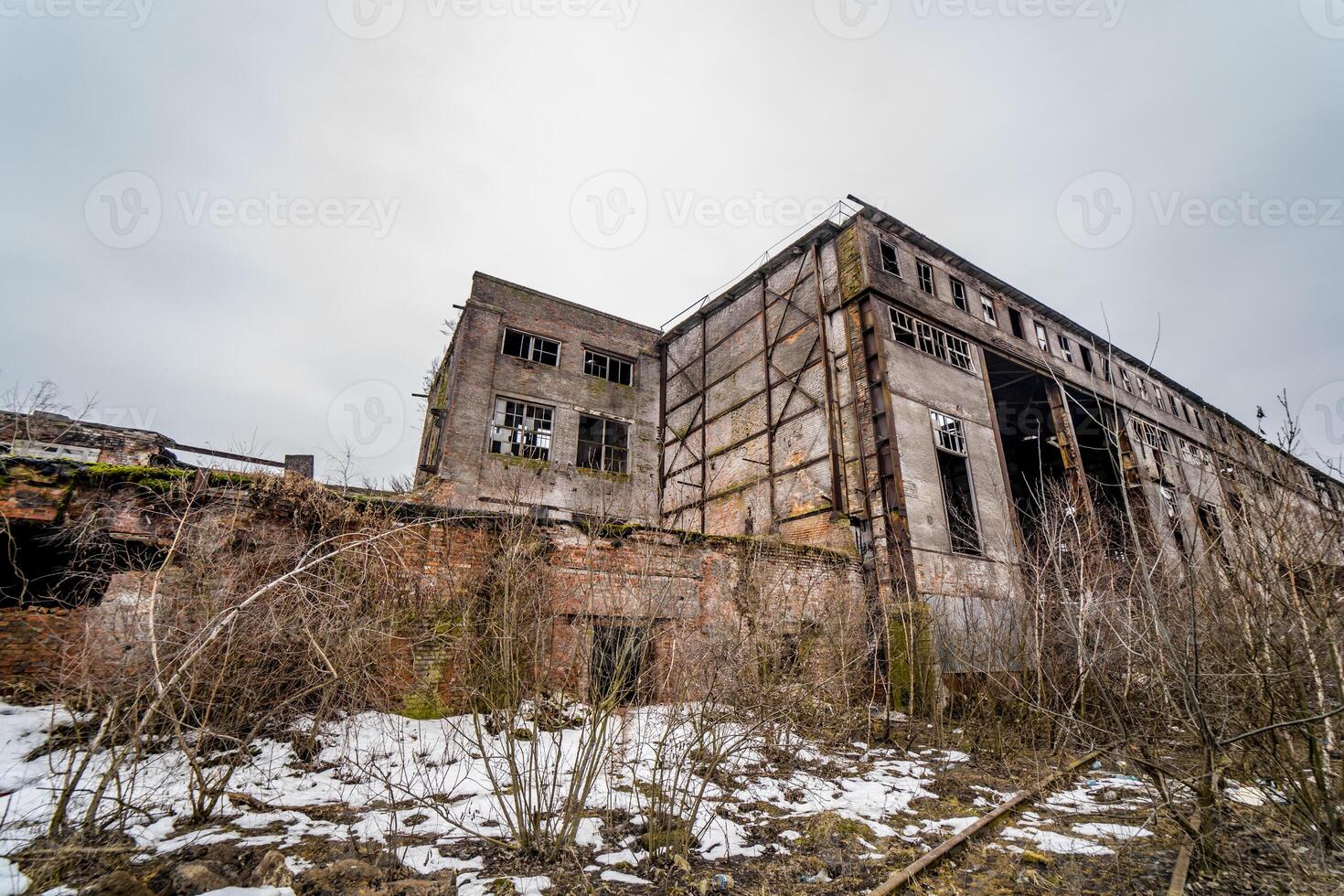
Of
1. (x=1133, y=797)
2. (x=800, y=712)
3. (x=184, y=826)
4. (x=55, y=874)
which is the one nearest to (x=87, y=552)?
(x=184, y=826)

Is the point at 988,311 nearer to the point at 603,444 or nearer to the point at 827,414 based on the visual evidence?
the point at 827,414

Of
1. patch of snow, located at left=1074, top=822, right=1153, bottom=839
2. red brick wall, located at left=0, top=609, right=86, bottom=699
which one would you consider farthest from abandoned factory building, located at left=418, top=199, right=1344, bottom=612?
red brick wall, located at left=0, top=609, right=86, bottom=699

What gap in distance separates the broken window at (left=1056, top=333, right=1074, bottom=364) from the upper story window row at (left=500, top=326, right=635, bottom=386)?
14736 mm

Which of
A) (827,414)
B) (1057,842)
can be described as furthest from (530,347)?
(1057,842)

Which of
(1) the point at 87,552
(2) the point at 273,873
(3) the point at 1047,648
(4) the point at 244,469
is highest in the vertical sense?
(4) the point at 244,469

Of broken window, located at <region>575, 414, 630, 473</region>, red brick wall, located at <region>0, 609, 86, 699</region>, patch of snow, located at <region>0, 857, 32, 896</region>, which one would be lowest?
patch of snow, located at <region>0, 857, 32, 896</region>

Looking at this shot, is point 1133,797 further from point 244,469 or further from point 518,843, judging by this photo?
point 244,469

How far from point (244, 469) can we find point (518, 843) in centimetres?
648

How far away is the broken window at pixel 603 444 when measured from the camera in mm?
17641

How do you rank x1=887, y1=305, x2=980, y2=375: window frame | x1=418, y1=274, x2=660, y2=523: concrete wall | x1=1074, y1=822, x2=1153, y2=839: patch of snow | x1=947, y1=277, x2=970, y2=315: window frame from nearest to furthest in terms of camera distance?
x1=1074, y1=822, x2=1153, y2=839: patch of snow < x1=887, y1=305, x2=980, y2=375: window frame < x1=418, y1=274, x2=660, y2=523: concrete wall < x1=947, y1=277, x2=970, y2=315: window frame

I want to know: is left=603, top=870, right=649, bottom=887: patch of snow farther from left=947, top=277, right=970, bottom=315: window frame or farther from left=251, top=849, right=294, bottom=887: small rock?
left=947, top=277, right=970, bottom=315: window frame

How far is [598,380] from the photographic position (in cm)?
1859

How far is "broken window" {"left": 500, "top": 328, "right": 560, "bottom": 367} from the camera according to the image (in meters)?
17.4

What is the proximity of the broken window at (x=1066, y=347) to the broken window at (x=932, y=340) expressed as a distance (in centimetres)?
617
